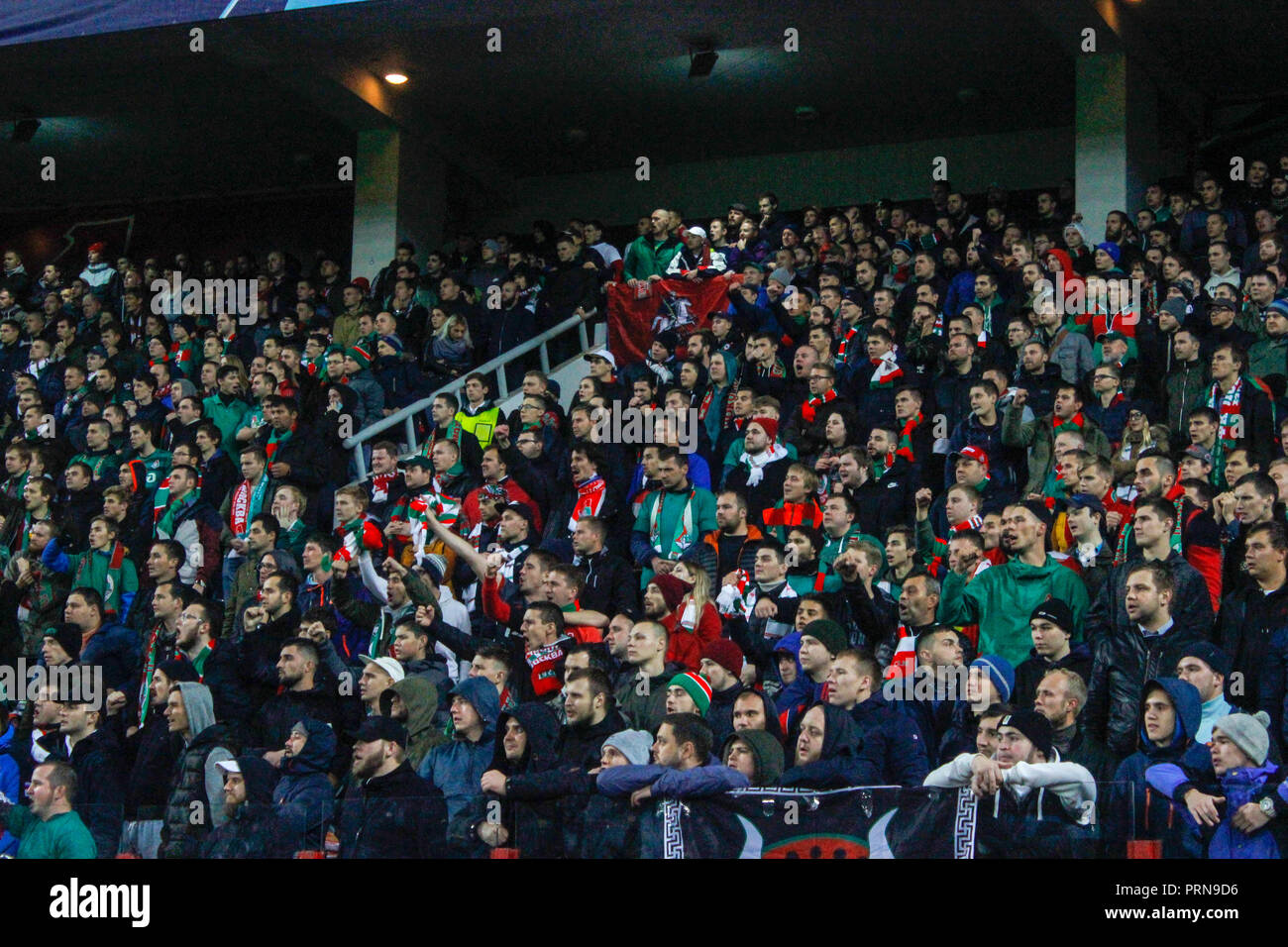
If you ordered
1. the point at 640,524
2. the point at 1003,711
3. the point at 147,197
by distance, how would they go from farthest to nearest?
the point at 147,197 → the point at 640,524 → the point at 1003,711

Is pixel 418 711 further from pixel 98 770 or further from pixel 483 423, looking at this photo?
pixel 483 423

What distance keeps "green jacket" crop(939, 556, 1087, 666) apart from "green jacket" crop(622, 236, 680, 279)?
20.8 feet

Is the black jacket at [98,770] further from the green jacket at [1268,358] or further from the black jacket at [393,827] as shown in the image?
the green jacket at [1268,358]

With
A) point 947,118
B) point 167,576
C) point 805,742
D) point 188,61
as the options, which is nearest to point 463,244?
point 188,61

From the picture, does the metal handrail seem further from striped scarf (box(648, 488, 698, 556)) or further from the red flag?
striped scarf (box(648, 488, 698, 556))

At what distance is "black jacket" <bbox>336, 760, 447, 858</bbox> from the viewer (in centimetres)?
625

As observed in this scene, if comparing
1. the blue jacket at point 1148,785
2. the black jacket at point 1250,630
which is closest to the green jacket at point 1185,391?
the black jacket at point 1250,630

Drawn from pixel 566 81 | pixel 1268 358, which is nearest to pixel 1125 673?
pixel 1268 358

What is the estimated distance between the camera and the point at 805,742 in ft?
23.1

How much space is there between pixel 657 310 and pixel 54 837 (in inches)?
279

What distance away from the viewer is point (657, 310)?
13328mm

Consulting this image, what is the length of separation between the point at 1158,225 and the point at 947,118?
4486 mm

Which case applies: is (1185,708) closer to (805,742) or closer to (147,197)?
(805,742)

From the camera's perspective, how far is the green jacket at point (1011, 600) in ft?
26.4
